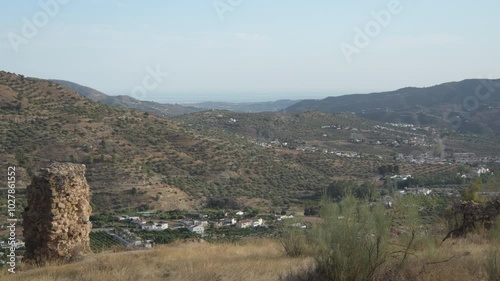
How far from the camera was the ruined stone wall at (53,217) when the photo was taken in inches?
401

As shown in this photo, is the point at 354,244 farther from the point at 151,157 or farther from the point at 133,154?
the point at 151,157

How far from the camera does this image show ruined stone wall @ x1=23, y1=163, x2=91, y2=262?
10.2 metres

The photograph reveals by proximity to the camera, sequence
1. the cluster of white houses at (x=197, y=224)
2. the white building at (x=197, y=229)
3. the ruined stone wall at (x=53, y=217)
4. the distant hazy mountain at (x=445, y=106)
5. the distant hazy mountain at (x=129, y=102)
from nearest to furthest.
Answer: the ruined stone wall at (x=53, y=217), the white building at (x=197, y=229), the cluster of white houses at (x=197, y=224), the distant hazy mountain at (x=445, y=106), the distant hazy mountain at (x=129, y=102)

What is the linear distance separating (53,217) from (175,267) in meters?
3.21

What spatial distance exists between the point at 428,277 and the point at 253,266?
3.26 m

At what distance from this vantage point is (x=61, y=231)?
10305 mm

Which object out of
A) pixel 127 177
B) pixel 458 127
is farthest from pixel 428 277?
pixel 458 127

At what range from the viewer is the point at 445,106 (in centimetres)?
10000

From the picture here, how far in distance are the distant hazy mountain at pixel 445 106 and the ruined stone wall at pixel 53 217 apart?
7908 cm

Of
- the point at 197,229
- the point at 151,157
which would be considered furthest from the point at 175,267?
the point at 151,157

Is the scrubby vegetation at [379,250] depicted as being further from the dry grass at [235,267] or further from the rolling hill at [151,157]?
the rolling hill at [151,157]

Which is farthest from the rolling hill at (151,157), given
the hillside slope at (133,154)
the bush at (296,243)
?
the bush at (296,243)

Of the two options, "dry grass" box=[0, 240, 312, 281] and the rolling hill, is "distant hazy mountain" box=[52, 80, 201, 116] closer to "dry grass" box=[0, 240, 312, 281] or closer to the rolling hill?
the rolling hill

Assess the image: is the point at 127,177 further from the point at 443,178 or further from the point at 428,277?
the point at 428,277
